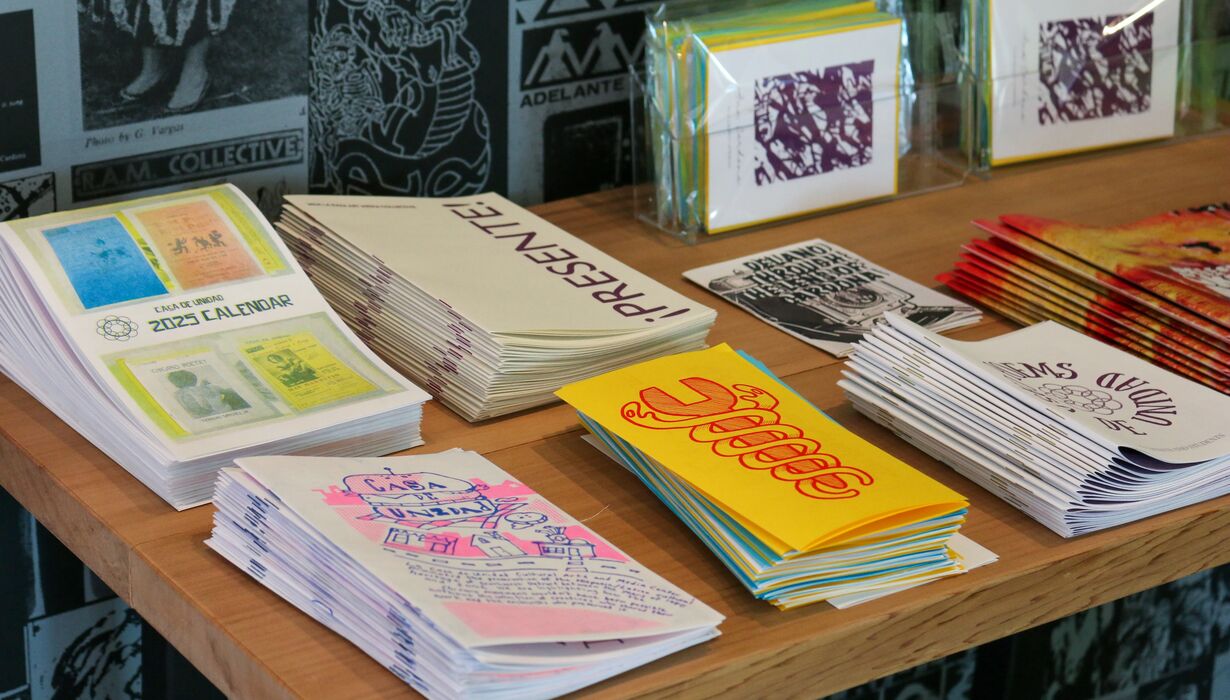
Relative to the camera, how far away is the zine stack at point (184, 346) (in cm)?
108

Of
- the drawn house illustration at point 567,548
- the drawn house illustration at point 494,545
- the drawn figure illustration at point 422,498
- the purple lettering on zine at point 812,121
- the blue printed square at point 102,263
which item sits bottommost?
the drawn house illustration at point 567,548

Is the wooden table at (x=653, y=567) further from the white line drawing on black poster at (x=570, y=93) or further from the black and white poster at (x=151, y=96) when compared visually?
the white line drawing on black poster at (x=570, y=93)

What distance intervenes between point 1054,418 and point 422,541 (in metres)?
0.45

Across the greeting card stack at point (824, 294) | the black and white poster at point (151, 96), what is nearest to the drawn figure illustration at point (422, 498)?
the greeting card stack at point (824, 294)

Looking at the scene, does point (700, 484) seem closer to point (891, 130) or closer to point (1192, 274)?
point (1192, 274)

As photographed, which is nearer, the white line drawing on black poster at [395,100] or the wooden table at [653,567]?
the wooden table at [653,567]

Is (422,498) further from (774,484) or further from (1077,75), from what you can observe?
(1077,75)

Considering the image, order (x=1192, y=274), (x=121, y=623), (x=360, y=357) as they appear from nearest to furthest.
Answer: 1. (x=360, y=357)
2. (x=1192, y=274)
3. (x=121, y=623)

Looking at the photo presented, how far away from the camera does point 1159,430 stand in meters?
1.10

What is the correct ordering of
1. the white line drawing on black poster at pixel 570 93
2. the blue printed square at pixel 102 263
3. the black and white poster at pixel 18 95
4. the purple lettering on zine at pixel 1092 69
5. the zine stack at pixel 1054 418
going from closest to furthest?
the zine stack at pixel 1054 418 < the blue printed square at pixel 102 263 < the black and white poster at pixel 18 95 < the white line drawing on black poster at pixel 570 93 < the purple lettering on zine at pixel 1092 69

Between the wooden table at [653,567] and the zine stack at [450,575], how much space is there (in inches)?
0.7

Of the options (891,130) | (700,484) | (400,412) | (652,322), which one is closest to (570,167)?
(891,130)

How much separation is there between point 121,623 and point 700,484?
790 millimetres

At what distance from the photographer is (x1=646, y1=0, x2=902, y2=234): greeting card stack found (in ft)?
5.02
